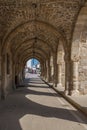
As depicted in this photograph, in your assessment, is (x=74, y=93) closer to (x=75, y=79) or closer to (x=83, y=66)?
(x=75, y=79)

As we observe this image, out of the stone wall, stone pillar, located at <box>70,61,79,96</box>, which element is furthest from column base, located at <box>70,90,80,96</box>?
the stone wall

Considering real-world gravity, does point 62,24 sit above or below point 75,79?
above

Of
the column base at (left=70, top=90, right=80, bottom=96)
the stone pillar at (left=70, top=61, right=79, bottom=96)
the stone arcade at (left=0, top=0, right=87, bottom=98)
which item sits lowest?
the column base at (left=70, top=90, right=80, bottom=96)

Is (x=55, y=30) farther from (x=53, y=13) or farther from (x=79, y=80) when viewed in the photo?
(x=79, y=80)

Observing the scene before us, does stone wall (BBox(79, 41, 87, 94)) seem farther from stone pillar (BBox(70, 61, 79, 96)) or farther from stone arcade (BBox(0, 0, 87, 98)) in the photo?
stone pillar (BBox(70, 61, 79, 96))

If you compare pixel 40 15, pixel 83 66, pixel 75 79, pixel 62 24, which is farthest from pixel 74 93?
pixel 40 15

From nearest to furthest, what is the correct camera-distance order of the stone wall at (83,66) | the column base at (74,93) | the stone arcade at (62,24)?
→ the stone arcade at (62,24)
the column base at (74,93)
the stone wall at (83,66)

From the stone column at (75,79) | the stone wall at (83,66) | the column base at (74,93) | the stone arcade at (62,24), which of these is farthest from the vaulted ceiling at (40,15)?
the column base at (74,93)

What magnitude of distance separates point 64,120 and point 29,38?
17102 millimetres

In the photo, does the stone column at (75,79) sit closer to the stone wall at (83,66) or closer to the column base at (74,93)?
the column base at (74,93)

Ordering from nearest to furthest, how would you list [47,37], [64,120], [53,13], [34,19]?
[64,120], [53,13], [34,19], [47,37]

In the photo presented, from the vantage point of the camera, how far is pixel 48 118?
10328 millimetres

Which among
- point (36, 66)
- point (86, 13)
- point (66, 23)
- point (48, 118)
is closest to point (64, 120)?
point (48, 118)

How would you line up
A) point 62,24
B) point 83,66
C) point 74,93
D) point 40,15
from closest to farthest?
point 40,15
point 74,93
point 62,24
point 83,66
